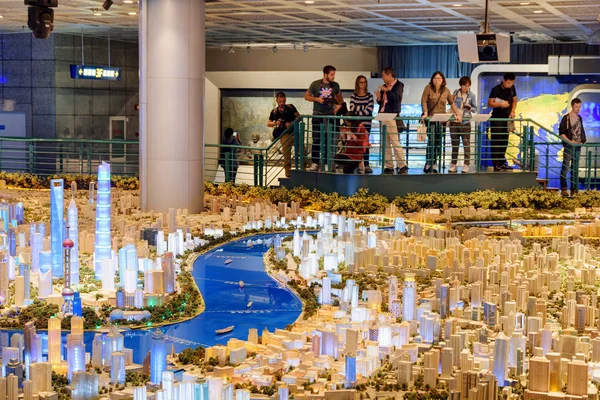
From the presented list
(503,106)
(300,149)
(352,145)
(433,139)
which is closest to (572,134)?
(503,106)

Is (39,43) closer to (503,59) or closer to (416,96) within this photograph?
(416,96)

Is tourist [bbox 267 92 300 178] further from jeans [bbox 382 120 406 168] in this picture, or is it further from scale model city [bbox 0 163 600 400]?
scale model city [bbox 0 163 600 400]

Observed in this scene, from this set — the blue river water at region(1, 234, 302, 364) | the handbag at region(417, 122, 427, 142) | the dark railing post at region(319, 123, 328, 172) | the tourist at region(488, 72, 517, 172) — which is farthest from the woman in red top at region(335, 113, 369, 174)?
the blue river water at region(1, 234, 302, 364)

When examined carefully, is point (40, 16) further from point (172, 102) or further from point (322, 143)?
point (322, 143)

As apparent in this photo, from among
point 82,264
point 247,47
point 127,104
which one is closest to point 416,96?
point 247,47

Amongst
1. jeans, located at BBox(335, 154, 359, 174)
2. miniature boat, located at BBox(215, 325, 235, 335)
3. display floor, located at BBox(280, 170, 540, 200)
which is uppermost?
jeans, located at BBox(335, 154, 359, 174)

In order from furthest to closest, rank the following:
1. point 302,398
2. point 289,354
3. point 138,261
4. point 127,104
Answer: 1. point 127,104
2. point 138,261
3. point 289,354
4. point 302,398

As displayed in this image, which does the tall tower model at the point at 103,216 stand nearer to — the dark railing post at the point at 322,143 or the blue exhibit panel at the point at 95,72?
the dark railing post at the point at 322,143
